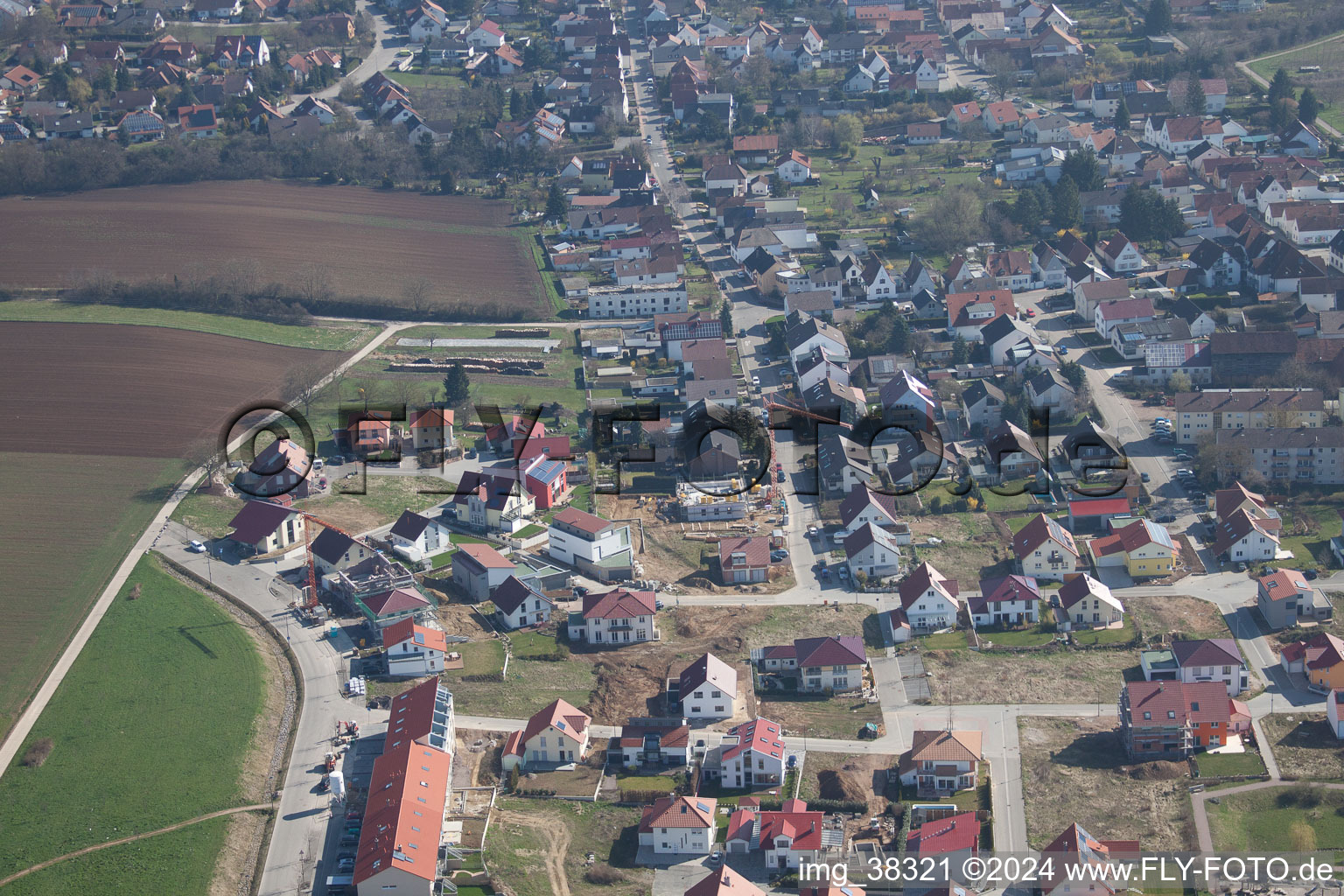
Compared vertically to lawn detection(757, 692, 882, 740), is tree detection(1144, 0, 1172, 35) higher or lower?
higher

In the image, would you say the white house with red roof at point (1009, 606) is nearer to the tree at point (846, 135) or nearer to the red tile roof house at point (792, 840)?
the red tile roof house at point (792, 840)

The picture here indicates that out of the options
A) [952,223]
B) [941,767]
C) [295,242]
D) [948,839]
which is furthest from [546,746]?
[295,242]

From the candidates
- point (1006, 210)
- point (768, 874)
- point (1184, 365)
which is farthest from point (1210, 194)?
point (768, 874)

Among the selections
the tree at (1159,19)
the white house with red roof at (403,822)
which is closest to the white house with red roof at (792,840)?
the white house with red roof at (403,822)

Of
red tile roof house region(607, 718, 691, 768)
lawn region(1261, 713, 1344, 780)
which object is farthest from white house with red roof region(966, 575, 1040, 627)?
red tile roof house region(607, 718, 691, 768)

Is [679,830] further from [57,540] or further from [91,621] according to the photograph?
[57,540]

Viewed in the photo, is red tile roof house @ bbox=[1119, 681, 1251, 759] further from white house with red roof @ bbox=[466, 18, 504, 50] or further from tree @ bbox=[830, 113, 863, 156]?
white house with red roof @ bbox=[466, 18, 504, 50]
